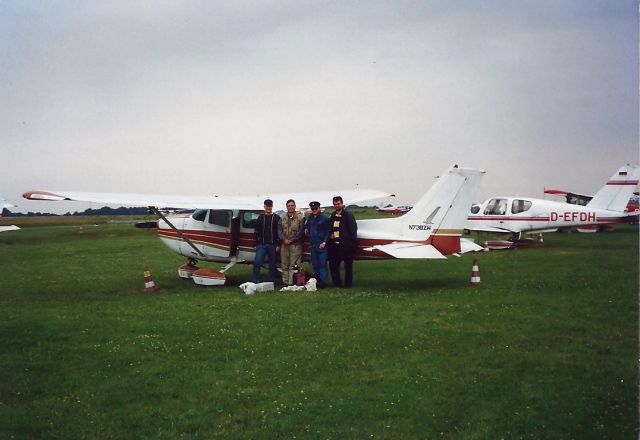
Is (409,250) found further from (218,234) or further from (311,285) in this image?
(218,234)

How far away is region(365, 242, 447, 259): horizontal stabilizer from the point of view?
10.9 m

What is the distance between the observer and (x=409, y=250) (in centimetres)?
1108

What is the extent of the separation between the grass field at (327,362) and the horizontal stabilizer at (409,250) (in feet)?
2.56

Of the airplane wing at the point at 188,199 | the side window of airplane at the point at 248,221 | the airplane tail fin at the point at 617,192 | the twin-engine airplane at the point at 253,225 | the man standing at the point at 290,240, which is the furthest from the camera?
the airplane tail fin at the point at 617,192

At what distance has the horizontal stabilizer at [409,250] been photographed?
431 inches

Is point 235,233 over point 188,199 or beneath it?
beneath

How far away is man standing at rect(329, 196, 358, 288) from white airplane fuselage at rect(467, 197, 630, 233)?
1218 cm

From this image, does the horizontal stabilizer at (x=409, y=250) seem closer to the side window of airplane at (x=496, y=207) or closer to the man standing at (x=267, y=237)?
the man standing at (x=267, y=237)

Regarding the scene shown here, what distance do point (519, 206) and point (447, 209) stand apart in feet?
41.4

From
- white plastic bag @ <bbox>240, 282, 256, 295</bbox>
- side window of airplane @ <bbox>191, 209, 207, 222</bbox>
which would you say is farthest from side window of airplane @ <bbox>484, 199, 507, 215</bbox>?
white plastic bag @ <bbox>240, 282, 256, 295</bbox>

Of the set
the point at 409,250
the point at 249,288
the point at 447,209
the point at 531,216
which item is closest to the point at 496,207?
the point at 531,216

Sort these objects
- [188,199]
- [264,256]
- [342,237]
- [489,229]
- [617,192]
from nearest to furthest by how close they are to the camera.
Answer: [342,237] → [264,256] → [188,199] → [489,229] → [617,192]

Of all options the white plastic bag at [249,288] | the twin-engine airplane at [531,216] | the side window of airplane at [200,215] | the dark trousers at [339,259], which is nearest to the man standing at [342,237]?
Answer: the dark trousers at [339,259]

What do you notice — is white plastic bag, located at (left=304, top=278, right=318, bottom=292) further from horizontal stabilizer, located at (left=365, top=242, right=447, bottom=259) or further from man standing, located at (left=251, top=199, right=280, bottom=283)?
horizontal stabilizer, located at (left=365, top=242, right=447, bottom=259)
